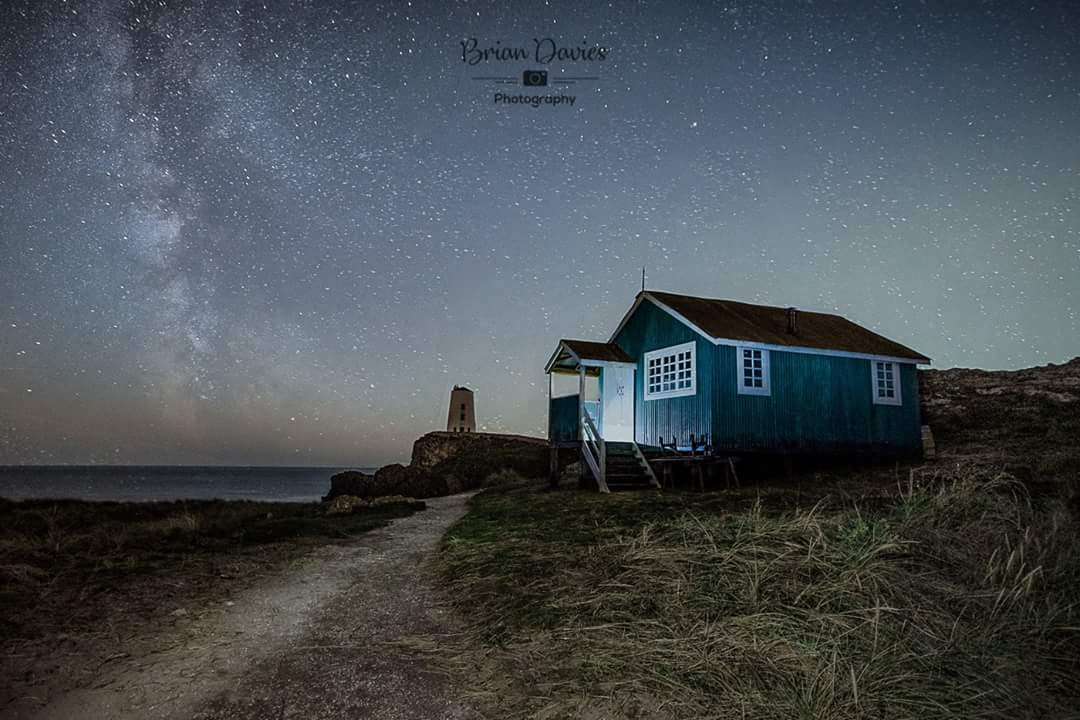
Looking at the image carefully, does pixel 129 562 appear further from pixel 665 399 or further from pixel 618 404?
pixel 618 404

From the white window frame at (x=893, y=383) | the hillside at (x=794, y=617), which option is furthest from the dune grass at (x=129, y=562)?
the white window frame at (x=893, y=383)

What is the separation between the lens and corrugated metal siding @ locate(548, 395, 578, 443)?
64.1 feet

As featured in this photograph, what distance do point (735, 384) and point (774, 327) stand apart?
137 inches

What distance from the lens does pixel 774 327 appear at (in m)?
19.2

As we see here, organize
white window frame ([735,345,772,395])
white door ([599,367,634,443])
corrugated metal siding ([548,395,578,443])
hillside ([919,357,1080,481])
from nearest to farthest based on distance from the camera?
hillside ([919,357,1080,481]) → white window frame ([735,345,772,395]) → corrugated metal siding ([548,395,578,443]) → white door ([599,367,634,443])

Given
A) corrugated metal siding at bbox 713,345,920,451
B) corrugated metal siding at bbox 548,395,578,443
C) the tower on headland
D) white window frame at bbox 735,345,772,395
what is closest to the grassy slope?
corrugated metal siding at bbox 548,395,578,443

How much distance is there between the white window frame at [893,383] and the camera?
1903cm

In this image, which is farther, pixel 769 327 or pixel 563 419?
pixel 563 419

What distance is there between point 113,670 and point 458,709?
99.0 inches

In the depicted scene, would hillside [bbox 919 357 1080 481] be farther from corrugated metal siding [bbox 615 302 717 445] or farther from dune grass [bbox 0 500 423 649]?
dune grass [bbox 0 500 423 649]

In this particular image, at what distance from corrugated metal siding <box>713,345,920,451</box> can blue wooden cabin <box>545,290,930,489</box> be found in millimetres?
30

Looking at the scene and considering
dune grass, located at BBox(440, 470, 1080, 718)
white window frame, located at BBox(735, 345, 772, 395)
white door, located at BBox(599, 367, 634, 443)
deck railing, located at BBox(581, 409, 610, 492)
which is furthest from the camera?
white door, located at BBox(599, 367, 634, 443)

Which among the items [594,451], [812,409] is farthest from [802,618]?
[812,409]

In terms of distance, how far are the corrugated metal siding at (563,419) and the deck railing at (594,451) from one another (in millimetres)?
1056
